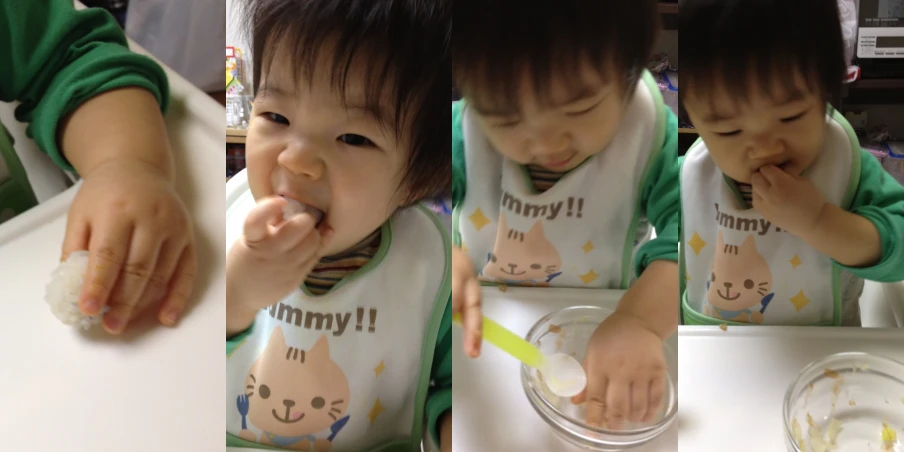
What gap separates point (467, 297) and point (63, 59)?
42 centimetres

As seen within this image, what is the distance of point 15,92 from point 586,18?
0.52 m

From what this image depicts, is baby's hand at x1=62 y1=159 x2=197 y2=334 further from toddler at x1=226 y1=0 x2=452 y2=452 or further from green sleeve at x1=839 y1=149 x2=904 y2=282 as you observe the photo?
green sleeve at x1=839 y1=149 x2=904 y2=282

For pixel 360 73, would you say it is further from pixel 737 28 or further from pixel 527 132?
pixel 737 28

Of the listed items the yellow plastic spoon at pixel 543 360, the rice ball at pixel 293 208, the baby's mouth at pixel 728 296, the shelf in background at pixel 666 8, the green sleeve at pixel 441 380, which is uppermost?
the shelf in background at pixel 666 8

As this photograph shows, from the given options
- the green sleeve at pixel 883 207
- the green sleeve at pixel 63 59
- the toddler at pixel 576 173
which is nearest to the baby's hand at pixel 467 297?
the toddler at pixel 576 173

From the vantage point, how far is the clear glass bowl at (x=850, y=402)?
21.0 inches

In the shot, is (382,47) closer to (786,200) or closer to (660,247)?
(660,247)

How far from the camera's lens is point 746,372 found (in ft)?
1.82

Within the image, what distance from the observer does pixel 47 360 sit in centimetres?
44

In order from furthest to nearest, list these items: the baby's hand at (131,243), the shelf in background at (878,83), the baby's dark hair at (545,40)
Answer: the shelf in background at (878,83)
the baby's hand at (131,243)
the baby's dark hair at (545,40)

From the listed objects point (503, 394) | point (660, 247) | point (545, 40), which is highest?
point (545, 40)

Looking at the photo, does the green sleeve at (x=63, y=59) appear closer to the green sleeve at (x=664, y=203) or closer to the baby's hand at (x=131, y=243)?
the baby's hand at (x=131, y=243)

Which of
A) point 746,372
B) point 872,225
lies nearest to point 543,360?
point 746,372

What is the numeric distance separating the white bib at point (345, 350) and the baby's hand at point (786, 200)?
0.33m
